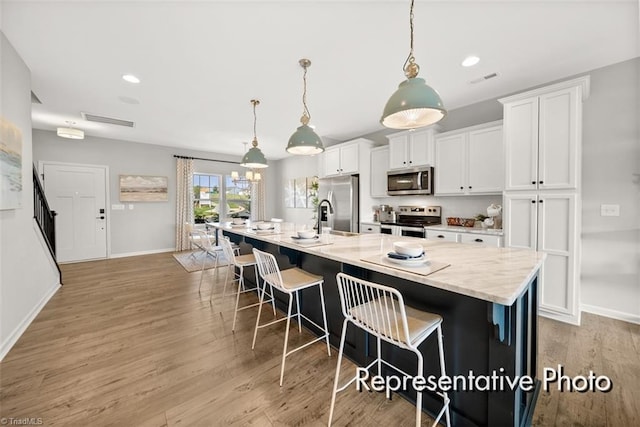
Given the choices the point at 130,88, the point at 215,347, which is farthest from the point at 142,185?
the point at 215,347

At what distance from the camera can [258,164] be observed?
337 centimetres

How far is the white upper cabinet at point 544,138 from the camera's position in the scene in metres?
2.50

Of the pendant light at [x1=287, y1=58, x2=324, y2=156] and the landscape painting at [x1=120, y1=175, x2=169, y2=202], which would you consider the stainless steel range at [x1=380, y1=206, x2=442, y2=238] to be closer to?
the pendant light at [x1=287, y1=58, x2=324, y2=156]

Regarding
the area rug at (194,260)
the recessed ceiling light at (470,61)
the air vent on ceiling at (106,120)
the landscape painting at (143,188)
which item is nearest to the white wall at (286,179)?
the area rug at (194,260)

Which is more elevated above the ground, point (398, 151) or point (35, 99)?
point (35, 99)

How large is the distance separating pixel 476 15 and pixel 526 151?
1.59 m

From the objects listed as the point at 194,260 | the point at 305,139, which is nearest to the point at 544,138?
the point at 305,139

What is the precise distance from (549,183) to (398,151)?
2063mm

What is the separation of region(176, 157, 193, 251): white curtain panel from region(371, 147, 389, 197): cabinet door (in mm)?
4606

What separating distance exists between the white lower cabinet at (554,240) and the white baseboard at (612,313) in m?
0.50

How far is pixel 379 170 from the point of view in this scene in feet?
15.4

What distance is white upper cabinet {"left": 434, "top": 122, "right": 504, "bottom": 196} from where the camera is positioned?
3223 mm

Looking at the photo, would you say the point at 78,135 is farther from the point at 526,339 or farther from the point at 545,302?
the point at 545,302

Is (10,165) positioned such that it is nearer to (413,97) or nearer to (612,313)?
(413,97)
